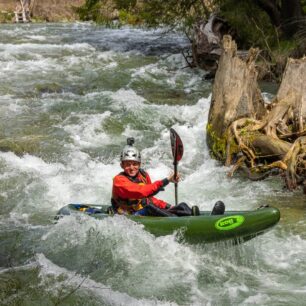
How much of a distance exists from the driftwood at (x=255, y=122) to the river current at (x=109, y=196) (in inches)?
11.5

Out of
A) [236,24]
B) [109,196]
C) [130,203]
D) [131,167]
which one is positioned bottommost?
[109,196]

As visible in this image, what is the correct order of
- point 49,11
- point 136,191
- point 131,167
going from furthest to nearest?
point 49,11 → point 131,167 → point 136,191

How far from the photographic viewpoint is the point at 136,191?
19.6ft

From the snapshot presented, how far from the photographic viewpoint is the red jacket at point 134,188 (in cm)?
590

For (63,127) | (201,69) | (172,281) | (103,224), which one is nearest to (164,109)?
(63,127)

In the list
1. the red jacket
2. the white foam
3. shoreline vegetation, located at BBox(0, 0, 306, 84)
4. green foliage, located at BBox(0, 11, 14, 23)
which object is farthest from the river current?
green foliage, located at BBox(0, 11, 14, 23)

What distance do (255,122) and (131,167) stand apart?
9.76 ft

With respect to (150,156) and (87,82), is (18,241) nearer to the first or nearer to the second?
(150,156)

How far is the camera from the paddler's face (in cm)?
608

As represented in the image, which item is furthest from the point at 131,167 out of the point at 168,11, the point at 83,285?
the point at 168,11

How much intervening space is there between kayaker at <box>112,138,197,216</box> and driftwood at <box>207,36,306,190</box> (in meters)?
2.15

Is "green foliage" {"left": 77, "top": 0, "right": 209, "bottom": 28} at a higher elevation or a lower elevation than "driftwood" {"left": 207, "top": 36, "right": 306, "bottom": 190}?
higher

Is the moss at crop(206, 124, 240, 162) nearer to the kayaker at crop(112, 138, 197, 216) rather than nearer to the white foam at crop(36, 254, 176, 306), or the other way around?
the kayaker at crop(112, 138, 197, 216)

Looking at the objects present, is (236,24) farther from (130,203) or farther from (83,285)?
(83,285)
